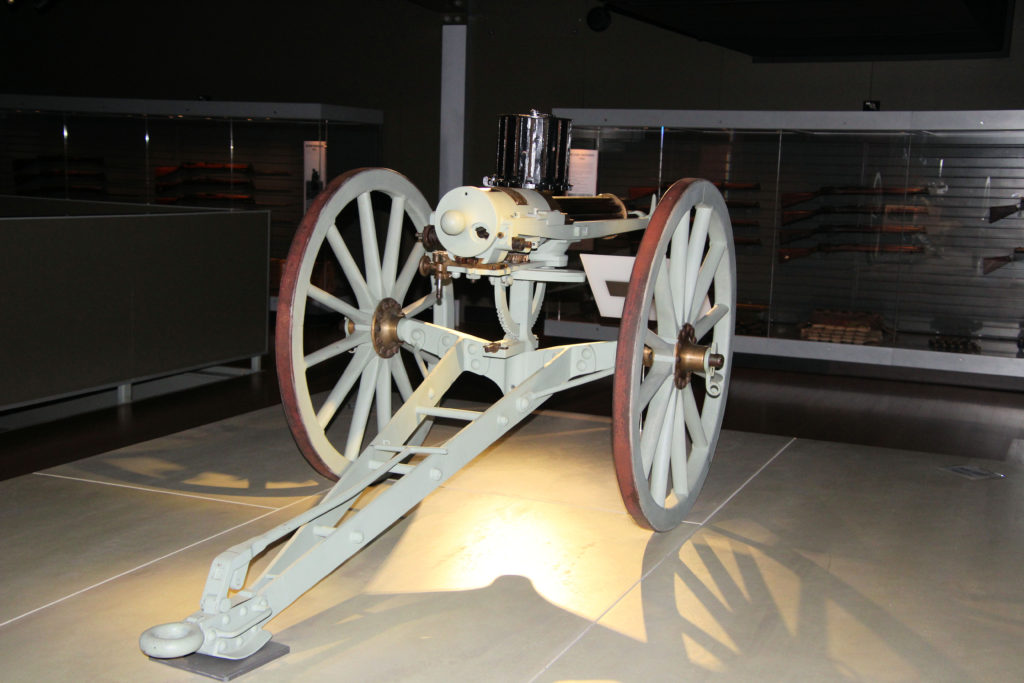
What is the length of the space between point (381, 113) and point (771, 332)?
399 centimetres

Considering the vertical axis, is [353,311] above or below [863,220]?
below

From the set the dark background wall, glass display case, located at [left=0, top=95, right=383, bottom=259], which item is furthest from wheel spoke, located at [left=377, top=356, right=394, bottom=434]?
glass display case, located at [left=0, top=95, right=383, bottom=259]

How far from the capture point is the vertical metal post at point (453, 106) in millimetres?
4832

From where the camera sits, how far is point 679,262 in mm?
3189

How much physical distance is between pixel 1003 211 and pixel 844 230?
970 millimetres

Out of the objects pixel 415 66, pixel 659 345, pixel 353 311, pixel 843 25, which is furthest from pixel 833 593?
pixel 415 66

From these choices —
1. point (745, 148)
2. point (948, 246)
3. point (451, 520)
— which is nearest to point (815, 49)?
point (745, 148)

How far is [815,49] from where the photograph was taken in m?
7.34

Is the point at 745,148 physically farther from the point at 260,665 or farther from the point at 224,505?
the point at 260,665

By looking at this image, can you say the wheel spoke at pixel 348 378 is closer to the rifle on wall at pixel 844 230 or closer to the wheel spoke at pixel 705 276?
the wheel spoke at pixel 705 276

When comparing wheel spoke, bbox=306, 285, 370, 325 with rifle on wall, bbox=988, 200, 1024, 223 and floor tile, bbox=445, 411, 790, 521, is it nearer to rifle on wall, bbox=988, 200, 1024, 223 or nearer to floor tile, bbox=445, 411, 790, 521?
floor tile, bbox=445, 411, 790, 521

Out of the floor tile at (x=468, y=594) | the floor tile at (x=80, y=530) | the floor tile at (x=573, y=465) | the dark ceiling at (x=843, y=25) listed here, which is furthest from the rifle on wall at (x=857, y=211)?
the floor tile at (x=80, y=530)

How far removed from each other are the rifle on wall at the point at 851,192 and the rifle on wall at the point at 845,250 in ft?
1.06

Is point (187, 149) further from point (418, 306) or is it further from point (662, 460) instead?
point (662, 460)
